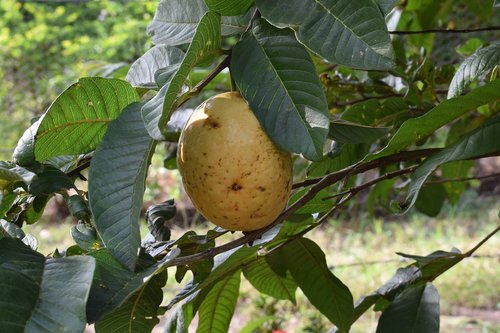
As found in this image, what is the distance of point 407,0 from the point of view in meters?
1.60

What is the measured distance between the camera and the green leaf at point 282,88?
63 cm

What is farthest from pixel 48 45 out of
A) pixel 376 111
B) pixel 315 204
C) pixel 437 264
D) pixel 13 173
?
pixel 13 173

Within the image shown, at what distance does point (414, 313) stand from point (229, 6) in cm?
57

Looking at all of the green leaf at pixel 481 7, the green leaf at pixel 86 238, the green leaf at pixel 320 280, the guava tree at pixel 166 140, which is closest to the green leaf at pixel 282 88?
the guava tree at pixel 166 140

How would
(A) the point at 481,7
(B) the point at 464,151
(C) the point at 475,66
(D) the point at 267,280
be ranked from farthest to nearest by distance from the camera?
(A) the point at 481,7
(D) the point at 267,280
(C) the point at 475,66
(B) the point at 464,151

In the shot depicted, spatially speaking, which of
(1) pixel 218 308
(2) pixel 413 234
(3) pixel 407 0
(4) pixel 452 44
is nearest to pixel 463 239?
(2) pixel 413 234

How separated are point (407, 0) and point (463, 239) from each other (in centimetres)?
387

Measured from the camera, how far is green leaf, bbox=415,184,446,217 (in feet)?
5.34

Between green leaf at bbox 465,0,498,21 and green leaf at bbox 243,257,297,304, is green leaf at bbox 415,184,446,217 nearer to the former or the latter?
green leaf at bbox 465,0,498,21

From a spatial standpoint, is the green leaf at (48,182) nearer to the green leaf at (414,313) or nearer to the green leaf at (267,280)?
the green leaf at (267,280)

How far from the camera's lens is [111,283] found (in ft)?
2.14

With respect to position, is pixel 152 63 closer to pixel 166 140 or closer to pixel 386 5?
pixel 166 140

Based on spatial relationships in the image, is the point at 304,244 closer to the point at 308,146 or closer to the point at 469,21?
the point at 308,146

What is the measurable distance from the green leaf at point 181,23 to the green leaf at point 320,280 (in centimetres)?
41
